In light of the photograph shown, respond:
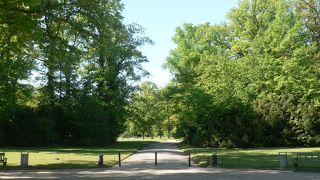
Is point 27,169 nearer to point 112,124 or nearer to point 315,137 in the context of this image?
point 315,137

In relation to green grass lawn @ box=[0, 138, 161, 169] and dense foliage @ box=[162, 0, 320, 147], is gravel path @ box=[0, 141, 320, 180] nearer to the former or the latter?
green grass lawn @ box=[0, 138, 161, 169]

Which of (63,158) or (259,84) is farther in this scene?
(259,84)

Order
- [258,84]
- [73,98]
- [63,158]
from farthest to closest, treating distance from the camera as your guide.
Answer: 1. [73,98]
2. [258,84]
3. [63,158]

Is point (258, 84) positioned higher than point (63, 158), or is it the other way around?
point (258, 84)

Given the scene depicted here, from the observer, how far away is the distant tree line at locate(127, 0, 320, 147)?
4997cm

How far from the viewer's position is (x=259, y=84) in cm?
5519

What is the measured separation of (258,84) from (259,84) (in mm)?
154

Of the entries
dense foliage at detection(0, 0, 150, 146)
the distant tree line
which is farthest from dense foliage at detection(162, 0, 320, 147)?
dense foliage at detection(0, 0, 150, 146)

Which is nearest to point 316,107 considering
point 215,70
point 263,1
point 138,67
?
point 215,70

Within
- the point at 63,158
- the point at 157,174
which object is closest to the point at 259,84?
the point at 63,158

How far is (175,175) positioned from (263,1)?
44228mm

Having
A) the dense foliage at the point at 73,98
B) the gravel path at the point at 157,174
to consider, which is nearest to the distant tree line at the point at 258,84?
the dense foliage at the point at 73,98

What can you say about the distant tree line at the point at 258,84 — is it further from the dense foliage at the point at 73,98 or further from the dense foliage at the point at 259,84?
the dense foliage at the point at 73,98

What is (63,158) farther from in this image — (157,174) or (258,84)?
(258,84)
